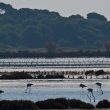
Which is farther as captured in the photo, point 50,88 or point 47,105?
point 50,88

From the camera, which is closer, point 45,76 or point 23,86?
point 23,86

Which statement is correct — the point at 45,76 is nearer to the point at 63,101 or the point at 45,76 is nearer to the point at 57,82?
the point at 57,82

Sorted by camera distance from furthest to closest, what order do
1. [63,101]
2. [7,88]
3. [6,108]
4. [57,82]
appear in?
[57,82]
[7,88]
[63,101]
[6,108]

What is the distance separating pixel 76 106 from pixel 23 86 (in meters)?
37.6

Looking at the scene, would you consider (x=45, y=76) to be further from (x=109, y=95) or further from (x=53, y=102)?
(x=53, y=102)

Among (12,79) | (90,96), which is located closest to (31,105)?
(90,96)

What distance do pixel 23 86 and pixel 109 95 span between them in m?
18.7

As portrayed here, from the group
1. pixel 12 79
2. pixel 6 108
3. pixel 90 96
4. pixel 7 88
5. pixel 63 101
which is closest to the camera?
pixel 6 108

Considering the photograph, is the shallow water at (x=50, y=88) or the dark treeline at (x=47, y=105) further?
the shallow water at (x=50, y=88)

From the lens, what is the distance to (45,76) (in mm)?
112125

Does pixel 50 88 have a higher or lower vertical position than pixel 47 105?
higher

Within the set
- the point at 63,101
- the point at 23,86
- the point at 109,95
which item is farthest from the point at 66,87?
the point at 63,101

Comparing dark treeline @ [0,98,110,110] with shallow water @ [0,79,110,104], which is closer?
dark treeline @ [0,98,110,110]

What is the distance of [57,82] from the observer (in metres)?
100
